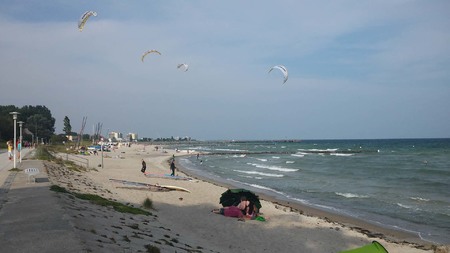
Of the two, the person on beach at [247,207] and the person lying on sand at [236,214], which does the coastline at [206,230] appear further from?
the person on beach at [247,207]

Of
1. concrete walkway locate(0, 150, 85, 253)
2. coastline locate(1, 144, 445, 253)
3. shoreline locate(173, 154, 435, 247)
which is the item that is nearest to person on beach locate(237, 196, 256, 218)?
coastline locate(1, 144, 445, 253)

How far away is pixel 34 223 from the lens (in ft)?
24.9

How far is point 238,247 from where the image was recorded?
420 inches

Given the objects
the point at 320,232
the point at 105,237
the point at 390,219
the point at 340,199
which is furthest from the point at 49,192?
the point at 340,199

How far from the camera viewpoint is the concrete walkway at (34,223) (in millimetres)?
6134

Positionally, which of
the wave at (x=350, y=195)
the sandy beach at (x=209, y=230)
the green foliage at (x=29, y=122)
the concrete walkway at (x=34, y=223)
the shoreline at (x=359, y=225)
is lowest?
the shoreline at (x=359, y=225)

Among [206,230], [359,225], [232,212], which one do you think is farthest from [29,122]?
[359,225]

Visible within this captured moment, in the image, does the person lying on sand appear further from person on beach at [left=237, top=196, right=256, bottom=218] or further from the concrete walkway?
the concrete walkway

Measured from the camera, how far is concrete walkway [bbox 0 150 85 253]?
6134mm

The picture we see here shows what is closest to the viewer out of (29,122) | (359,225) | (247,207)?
(247,207)

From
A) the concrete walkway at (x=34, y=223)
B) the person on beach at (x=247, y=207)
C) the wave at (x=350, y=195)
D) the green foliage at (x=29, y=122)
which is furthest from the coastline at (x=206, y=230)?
the green foliage at (x=29, y=122)

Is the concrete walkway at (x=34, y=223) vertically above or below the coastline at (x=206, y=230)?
above

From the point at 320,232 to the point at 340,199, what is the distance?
8.81 metres

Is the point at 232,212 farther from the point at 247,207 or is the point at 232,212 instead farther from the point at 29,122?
the point at 29,122
